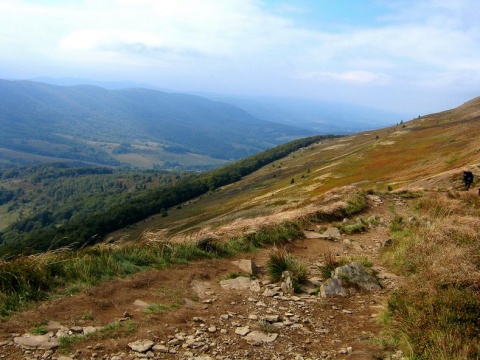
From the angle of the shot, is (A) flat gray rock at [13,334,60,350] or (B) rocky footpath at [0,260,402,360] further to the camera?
(B) rocky footpath at [0,260,402,360]

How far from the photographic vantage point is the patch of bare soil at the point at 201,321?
5.96 metres

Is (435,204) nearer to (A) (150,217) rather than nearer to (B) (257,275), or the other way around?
(B) (257,275)

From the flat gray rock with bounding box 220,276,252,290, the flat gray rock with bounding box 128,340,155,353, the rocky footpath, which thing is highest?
the flat gray rock with bounding box 128,340,155,353

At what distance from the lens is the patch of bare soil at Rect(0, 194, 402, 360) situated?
5.96 m

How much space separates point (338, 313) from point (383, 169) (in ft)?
187

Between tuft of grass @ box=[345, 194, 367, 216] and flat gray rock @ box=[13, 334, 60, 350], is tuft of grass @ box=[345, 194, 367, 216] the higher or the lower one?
the higher one

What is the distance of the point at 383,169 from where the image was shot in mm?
59938

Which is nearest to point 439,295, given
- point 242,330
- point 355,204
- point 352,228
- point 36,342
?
point 242,330

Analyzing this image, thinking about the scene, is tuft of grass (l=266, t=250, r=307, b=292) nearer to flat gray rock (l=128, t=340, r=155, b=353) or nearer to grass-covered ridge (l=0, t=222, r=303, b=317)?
grass-covered ridge (l=0, t=222, r=303, b=317)

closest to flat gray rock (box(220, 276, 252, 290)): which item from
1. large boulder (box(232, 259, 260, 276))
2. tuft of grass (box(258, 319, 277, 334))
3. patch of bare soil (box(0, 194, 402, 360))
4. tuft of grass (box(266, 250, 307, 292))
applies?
patch of bare soil (box(0, 194, 402, 360))

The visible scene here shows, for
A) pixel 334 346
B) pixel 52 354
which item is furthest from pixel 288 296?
pixel 52 354

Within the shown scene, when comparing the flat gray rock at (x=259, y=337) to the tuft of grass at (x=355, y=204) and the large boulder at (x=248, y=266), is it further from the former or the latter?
the tuft of grass at (x=355, y=204)

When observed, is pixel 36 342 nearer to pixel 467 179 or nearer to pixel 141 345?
pixel 141 345

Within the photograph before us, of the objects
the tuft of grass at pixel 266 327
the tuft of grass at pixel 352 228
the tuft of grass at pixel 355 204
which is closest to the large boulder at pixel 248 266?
the tuft of grass at pixel 266 327
